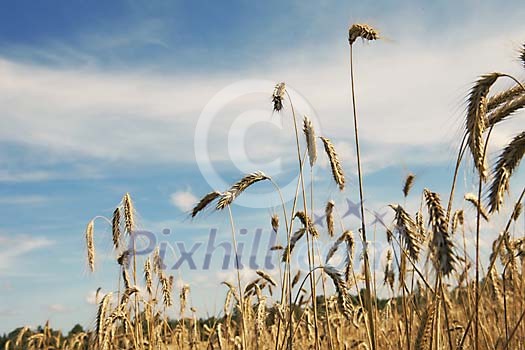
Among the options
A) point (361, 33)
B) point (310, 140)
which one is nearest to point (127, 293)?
point (310, 140)

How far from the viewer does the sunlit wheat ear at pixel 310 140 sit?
150 inches

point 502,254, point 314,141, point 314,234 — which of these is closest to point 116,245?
point 314,234

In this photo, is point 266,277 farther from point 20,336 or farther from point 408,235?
point 20,336

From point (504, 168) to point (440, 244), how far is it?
915 mm

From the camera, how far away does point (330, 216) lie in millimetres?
5125

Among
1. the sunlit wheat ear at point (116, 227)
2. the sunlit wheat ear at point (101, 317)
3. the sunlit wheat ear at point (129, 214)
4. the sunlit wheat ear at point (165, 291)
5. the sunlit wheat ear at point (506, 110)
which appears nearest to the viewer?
the sunlit wheat ear at point (506, 110)

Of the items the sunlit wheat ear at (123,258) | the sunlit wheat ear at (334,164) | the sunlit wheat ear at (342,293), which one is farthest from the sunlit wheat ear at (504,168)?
the sunlit wheat ear at (123,258)

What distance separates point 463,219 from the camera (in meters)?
5.37

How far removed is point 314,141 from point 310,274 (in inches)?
36.7

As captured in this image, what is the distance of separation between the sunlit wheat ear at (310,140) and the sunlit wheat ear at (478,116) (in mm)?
1337

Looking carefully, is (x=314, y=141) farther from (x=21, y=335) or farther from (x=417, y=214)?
(x=21, y=335)

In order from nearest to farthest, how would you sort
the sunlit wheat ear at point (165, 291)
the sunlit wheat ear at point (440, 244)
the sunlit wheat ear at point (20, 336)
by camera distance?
1. the sunlit wheat ear at point (440, 244)
2. the sunlit wheat ear at point (165, 291)
3. the sunlit wheat ear at point (20, 336)

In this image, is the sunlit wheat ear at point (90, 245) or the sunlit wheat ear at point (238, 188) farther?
the sunlit wheat ear at point (90, 245)

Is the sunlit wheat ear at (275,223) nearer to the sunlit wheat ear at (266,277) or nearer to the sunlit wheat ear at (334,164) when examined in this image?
the sunlit wheat ear at (266,277)
